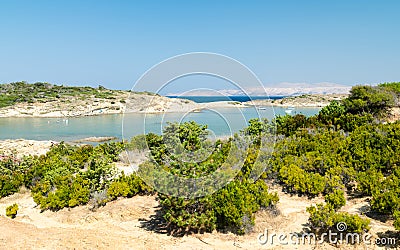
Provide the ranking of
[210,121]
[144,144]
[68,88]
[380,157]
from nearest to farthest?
1. [380,157]
2. [144,144]
3. [210,121]
4. [68,88]

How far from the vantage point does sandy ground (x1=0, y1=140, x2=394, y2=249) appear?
632cm

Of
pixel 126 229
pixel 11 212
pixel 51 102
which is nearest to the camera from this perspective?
pixel 126 229

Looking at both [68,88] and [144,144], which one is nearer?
[144,144]

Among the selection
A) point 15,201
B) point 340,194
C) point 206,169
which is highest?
point 206,169

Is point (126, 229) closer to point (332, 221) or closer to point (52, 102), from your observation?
point (332, 221)

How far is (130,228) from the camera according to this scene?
7.53m

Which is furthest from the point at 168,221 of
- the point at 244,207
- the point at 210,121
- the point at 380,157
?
the point at 380,157

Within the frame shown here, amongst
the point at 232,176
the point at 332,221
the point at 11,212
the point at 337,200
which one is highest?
the point at 232,176

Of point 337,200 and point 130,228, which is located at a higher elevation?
point 337,200

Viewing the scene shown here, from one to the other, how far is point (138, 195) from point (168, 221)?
2324 millimetres

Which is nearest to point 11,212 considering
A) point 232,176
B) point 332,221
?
point 232,176

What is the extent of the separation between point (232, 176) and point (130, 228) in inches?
107

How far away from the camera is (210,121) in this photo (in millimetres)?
12008

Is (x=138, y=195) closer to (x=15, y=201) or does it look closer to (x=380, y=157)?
(x=15, y=201)
